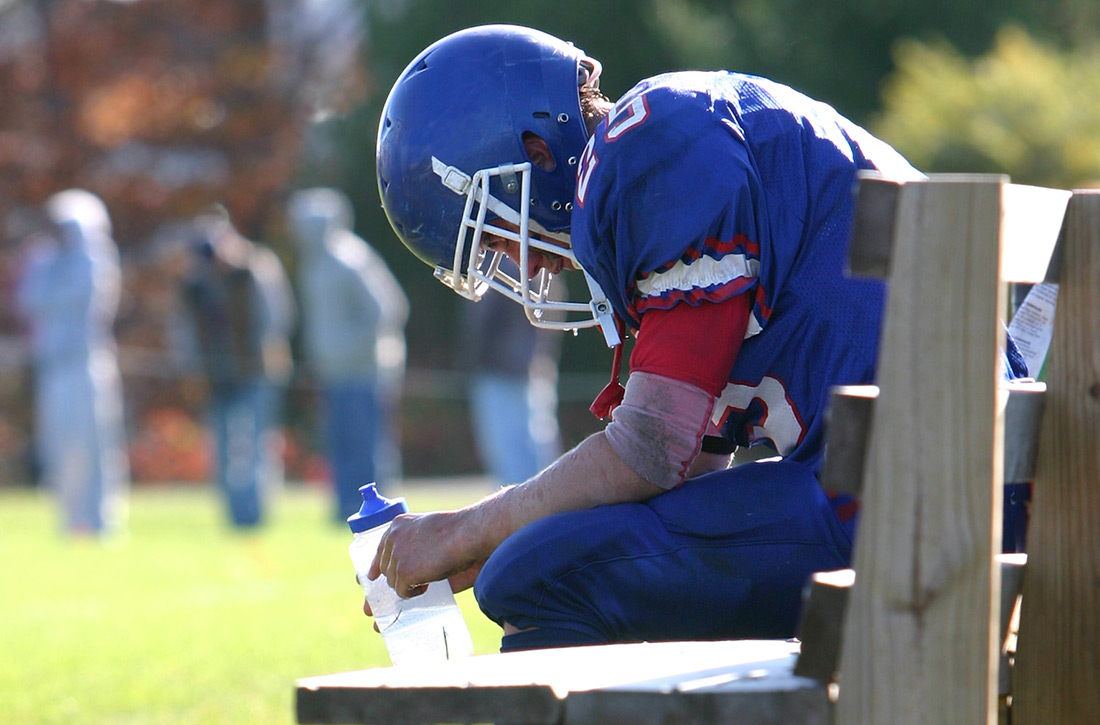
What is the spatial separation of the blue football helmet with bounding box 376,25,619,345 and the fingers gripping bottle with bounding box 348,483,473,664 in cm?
47

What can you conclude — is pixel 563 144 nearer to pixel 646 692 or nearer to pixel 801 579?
pixel 801 579

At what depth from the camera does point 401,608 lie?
2881 mm

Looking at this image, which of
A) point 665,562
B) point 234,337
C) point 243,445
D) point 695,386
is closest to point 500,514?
point 665,562

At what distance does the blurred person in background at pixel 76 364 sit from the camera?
11.2 meters

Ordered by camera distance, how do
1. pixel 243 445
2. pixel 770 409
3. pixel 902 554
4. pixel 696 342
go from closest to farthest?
1. pixel 902 554
2. pixel 696 342
3. pixel 770 409
4. pixel 243 445

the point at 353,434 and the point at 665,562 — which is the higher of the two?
the point at 353,434

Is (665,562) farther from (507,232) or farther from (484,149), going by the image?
(484,149)

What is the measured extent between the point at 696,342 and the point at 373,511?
0.80m

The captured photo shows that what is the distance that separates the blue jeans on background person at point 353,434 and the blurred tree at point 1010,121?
5.31 metres

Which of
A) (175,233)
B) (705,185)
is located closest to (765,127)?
(705,185)

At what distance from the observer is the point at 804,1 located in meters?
20.9

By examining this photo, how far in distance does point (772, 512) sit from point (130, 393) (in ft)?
68.2

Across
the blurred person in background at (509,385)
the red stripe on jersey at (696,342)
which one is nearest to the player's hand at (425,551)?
the red stripe on jersey at (696,342)

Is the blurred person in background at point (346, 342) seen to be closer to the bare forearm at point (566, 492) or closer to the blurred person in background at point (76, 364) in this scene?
the blurred person in background at point (76, 364)
